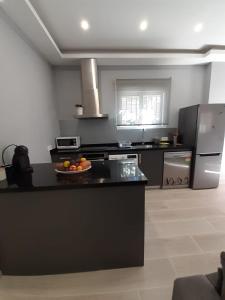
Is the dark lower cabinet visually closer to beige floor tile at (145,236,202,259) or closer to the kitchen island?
beige floor tile at (145,236,202,259)

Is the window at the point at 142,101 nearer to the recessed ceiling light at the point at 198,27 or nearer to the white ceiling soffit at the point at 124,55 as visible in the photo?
the white ceiling soffit at the point at 124,55

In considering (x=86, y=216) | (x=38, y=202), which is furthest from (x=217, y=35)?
(x=38, y=202)

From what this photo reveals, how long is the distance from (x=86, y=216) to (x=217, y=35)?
3172mm

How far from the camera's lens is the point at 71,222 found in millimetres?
1488

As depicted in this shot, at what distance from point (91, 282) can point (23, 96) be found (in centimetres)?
222

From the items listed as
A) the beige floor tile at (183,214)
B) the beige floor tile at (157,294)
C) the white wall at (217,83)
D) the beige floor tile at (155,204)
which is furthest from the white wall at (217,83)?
the beige floor tile at (157,294)

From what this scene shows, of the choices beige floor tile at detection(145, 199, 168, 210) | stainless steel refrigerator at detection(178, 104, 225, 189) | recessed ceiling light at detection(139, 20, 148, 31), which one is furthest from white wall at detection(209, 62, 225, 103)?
beige floor tile at detection(145, 199, 168, 210)

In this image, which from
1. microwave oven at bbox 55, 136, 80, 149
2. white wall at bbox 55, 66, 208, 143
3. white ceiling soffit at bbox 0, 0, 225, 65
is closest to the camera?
white ceiling soffit at bbox 0, 0, 225, 65

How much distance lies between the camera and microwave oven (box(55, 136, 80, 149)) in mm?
3240

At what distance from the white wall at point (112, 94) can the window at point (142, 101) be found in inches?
5.0

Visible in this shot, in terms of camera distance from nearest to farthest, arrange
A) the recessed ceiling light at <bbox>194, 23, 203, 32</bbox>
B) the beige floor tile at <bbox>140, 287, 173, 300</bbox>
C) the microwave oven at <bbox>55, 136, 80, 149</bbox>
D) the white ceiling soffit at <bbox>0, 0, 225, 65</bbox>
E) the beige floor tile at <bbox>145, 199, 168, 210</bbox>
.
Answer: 1. the beige floor tile at <bbox>140, 287, 173, 300</bbox>
2. the recessed ceiling light at <bbox>194, 23, 203, 32</bbox>
3. the white ceiling soffit at <bbox>0, 0, 225, 65</bbox>
4. the beige floor tile at <bbox>145, 199, 168, 210</bbox>
5. the microwave oven at <bbox>55, 136, 80, 149</bbox>

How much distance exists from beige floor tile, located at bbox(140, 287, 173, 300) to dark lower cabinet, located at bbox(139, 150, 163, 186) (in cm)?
206

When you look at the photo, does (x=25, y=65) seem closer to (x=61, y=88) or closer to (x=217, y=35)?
(x=61, y=88)

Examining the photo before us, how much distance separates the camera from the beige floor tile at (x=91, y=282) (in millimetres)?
1424
